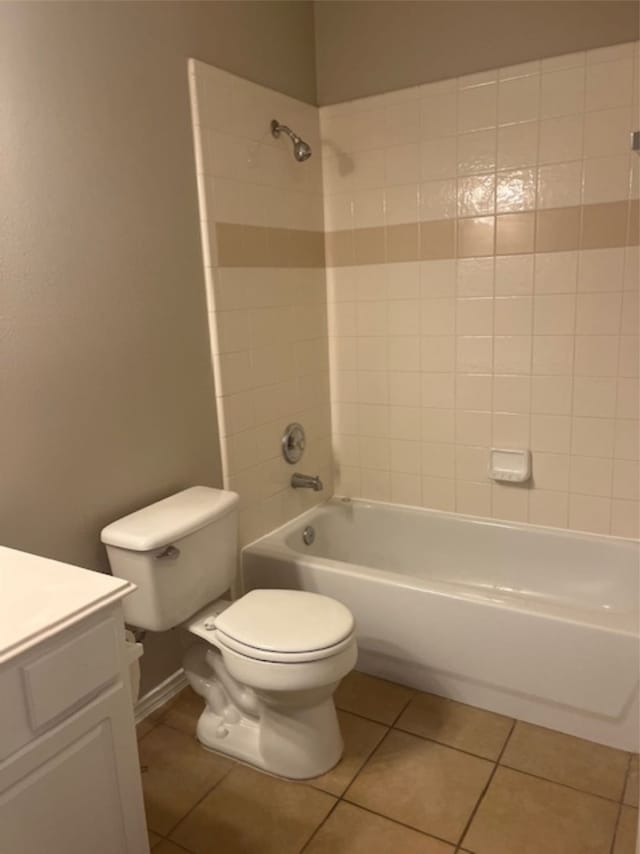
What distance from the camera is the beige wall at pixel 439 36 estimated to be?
7.11ft

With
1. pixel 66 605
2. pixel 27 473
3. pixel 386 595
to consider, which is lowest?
pixel 386 595

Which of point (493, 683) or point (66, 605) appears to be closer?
point (66, 605)

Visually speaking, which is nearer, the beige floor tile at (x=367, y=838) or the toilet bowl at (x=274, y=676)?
the beige floor tile at (x=367, y=838)

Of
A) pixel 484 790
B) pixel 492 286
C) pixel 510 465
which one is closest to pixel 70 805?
pixel 484 790

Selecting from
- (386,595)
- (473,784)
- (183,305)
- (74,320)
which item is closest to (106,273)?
(74,320)

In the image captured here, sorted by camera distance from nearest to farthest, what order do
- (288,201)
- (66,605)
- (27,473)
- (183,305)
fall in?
1. (66,605)
2. (27,473)
3. (183,305)
4. (288,201)

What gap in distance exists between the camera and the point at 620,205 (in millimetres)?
2219

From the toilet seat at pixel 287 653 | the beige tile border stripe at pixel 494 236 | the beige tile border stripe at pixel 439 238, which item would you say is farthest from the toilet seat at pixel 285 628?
the beige tile border stripe at pixel 494 236

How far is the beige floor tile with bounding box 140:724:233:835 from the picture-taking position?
5.87 feet

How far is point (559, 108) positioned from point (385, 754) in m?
2.18

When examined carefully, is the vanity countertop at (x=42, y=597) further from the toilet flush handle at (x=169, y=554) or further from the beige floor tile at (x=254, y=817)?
the beige floor tile at (x=254, y=817)

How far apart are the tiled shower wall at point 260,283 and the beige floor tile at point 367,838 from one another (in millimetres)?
1040

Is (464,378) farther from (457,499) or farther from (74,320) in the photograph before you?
(74,320)

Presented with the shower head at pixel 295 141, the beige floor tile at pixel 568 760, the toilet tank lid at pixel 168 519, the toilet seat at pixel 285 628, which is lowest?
the beige floor tile at pixel 568 760
